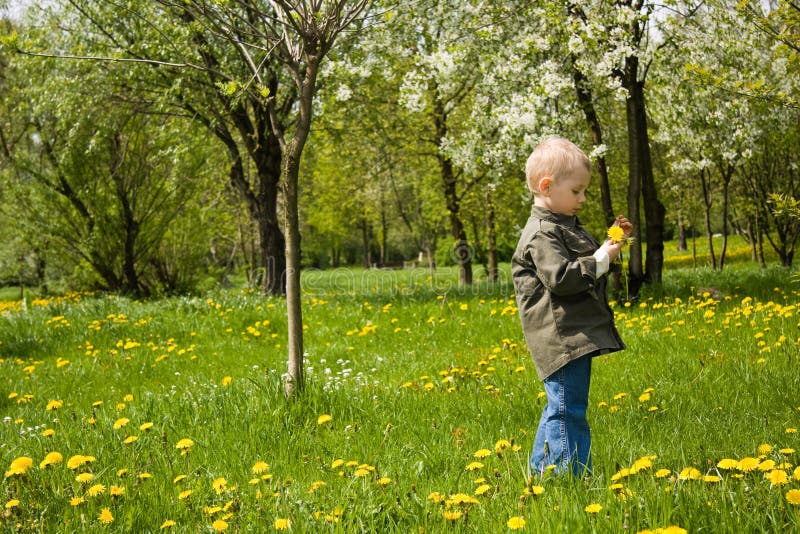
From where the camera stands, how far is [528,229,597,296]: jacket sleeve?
2.86 m

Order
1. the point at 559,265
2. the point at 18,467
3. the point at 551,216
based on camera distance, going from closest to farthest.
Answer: the point at 18,467 < the point at 559,265 < the point at 551,216

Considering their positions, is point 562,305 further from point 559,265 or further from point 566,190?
point 566,190

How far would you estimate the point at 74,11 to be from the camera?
11562 millimetres

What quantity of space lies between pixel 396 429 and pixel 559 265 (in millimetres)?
1607

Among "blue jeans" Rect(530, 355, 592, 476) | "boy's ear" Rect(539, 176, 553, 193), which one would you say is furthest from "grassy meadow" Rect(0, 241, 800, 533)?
"boy's ear" Rect(539, 176, 553, 193)

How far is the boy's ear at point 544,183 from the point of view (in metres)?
3.05

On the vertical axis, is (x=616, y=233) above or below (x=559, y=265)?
above

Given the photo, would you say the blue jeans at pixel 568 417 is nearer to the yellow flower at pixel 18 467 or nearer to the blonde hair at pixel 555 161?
the blonde hair at pixel 555 161

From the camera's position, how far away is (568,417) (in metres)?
3.02

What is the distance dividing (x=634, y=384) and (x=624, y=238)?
2.23m

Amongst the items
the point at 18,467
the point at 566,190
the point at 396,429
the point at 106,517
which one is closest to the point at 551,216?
the point at 566,190

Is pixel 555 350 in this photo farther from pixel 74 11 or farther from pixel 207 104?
pixel 74 11

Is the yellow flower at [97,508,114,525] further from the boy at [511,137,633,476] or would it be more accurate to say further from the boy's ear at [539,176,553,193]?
the boy's ear at [539,176,553,193]

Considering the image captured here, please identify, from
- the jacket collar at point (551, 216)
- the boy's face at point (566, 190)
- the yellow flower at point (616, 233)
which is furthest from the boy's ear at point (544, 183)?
the yellow flower at point (616, 233)
